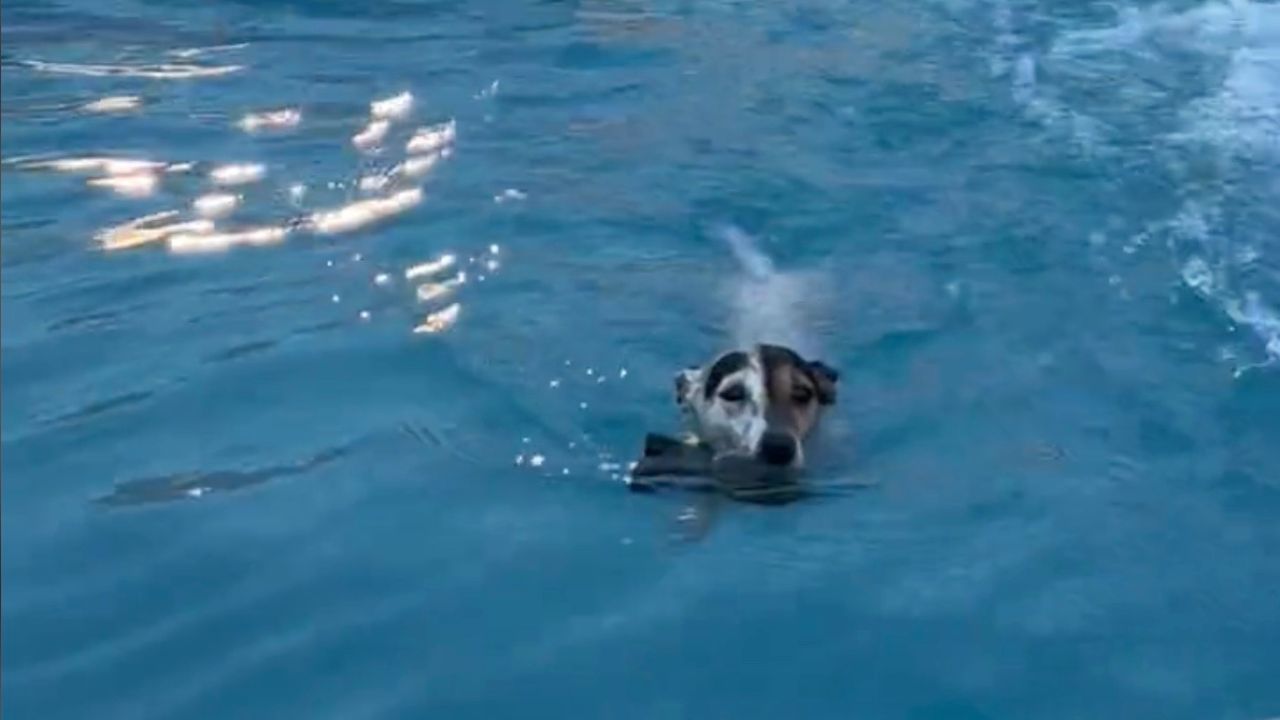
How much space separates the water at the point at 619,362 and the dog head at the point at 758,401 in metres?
0.19

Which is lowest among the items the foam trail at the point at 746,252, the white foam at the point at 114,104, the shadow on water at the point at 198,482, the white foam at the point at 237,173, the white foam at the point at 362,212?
the foam trail at the point at 746,252

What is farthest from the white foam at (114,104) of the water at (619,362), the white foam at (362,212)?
the white foam at (362,212)

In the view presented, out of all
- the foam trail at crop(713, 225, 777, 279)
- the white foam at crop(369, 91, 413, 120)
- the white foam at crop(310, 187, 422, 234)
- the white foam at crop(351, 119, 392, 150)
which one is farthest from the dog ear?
the white foam at crop(369, 91, 413, 120)

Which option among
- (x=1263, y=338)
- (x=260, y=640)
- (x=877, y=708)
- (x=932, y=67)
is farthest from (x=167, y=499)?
(x=932, y=67)

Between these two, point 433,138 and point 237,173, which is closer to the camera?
point 237,173

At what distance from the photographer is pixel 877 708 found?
529 cm

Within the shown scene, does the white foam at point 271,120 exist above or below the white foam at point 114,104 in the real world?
below

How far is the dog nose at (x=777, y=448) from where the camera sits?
5969 mm

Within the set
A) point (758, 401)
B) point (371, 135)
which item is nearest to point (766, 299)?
point (758, 401)

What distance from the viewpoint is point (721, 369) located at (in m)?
6.22

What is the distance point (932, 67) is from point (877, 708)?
5450 millimetres

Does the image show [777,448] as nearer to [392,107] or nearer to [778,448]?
[778,448]

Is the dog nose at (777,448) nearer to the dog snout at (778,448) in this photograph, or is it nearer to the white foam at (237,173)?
the dog snout at (778,448)

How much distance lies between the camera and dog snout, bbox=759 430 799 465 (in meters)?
5.97
